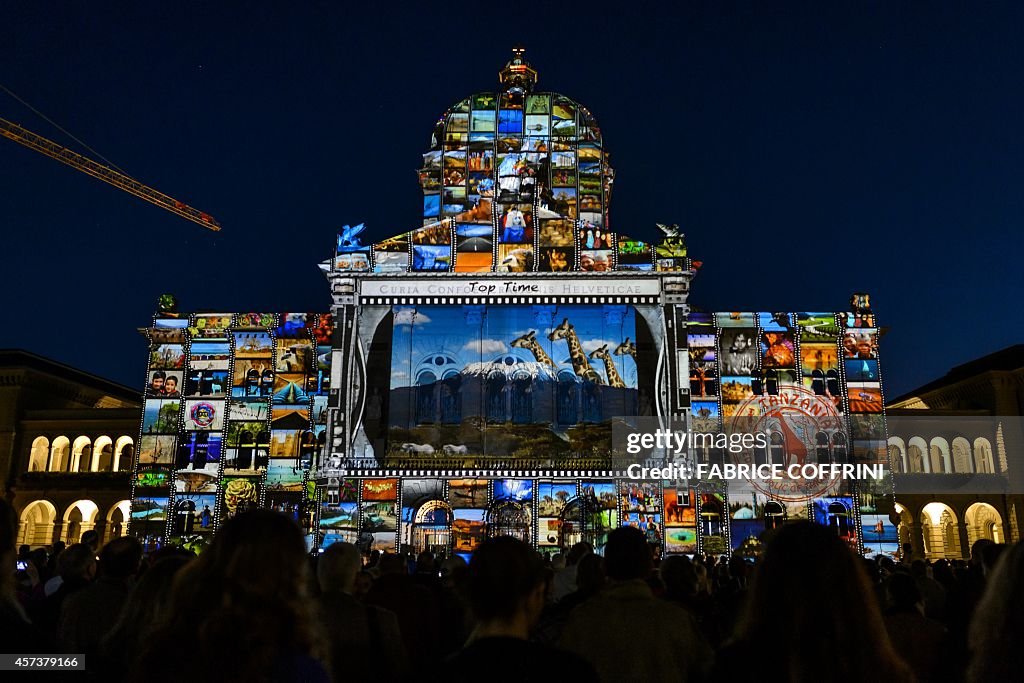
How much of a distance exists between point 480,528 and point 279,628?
134 ft

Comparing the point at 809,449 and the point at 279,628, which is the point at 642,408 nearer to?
the point at 809,449

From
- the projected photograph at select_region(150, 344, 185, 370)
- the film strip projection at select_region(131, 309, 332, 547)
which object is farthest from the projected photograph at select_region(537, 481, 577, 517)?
the projected photograph at select_region(150, 344, 185, 370)

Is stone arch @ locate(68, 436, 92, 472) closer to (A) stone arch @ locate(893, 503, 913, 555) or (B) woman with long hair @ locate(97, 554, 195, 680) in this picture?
(A) stone arch @ locate(893, 503, 913, 555)

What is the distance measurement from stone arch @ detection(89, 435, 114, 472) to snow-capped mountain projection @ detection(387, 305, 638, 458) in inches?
890

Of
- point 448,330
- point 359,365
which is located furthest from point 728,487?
point 359,365

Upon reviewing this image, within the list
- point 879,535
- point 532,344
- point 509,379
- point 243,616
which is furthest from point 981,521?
point 243,616

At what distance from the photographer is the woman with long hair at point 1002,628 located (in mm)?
3861

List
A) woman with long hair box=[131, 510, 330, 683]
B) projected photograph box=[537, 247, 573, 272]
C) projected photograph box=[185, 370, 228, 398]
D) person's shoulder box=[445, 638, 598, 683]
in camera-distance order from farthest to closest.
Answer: projected photograph box=[185, 370, 228, 398]
projected photograph box=[537, 247, 573, 272]
person's shoulder box=[445, 638, 598, 683]
woman with long hair box=[131, 510, 330, 683]

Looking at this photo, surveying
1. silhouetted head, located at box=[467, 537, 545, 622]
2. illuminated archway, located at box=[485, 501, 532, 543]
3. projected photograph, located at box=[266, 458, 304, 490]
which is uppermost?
projected photograph, located at box=[266, 458, 304, 490]

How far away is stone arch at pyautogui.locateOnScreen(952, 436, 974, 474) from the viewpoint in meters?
52.5

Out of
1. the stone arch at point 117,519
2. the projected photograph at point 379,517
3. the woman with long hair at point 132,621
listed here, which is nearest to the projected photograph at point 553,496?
the projected photograph at point 379,517

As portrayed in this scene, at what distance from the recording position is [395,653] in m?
6.91

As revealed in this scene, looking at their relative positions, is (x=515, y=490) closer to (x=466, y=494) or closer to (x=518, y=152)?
(x=466, y=494)

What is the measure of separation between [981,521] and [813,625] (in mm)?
55626
